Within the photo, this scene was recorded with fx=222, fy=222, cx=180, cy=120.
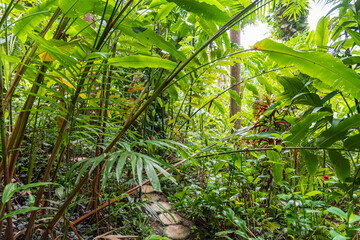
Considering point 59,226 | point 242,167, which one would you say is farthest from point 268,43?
point 59,226

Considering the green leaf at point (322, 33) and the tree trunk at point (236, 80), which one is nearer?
the green leaf at point (322, 33)

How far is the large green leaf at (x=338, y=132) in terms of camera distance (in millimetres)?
644

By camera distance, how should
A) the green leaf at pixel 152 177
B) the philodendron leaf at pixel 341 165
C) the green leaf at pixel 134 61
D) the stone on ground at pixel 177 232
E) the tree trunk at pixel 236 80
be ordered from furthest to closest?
the tree trunk at pixel 236 80 → the stone on ground at pixel 177 232 → the philodendron leaf at pixel 341 165 → the green leaf at pixel 134 61 → the green leaf at pixel 152 177

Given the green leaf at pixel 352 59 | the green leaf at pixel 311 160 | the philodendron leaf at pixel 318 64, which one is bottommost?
the green leaf at pixel 311 160

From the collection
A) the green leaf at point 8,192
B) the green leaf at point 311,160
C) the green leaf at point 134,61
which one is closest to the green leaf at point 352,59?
the green leaf at point 311,160

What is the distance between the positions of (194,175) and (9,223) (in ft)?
4.72

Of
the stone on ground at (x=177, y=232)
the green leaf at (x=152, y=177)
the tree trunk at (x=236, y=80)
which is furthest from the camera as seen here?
the tree trunk at (x=236, y=80)

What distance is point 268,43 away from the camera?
1.91ft

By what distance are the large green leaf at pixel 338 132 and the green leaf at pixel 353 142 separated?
0.03 meters

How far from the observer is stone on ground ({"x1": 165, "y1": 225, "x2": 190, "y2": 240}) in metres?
1.30

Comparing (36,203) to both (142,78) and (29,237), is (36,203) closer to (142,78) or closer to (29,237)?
(29,237)

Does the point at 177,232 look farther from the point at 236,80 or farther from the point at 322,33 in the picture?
the point at 236,80

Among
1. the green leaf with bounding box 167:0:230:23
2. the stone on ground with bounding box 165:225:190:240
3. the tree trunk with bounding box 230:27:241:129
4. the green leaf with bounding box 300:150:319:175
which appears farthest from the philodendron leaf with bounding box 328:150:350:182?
the tree trunk with bounding box 230:27:241:129

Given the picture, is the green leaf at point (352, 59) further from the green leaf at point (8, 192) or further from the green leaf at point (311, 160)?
the green leaf at point (8, 192)
